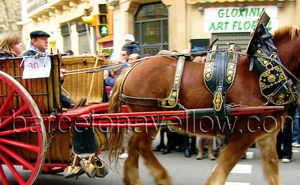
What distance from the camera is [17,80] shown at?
3977mm

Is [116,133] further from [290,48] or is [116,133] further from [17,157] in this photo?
[290,48]

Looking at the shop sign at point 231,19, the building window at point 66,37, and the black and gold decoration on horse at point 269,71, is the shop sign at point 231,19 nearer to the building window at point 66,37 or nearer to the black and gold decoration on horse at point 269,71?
the black and gold decoration on horse at point 269,71

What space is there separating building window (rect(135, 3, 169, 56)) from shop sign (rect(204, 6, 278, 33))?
184 centimetres

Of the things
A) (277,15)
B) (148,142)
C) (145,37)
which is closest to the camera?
(148,142)

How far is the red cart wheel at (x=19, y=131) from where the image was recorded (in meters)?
3.73

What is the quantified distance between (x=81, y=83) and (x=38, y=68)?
1263 mm

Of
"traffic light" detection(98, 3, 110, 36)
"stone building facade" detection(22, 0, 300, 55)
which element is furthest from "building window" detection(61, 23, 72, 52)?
"traffic light" detection(98, 3, 110, 36)

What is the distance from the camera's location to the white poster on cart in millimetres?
3797

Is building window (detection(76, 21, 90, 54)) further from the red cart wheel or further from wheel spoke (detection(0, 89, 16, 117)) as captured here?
wheel spoke (detection(0, 89, 16, 117))

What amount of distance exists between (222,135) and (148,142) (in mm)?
944

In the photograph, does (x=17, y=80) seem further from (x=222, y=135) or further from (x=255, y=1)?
(x=255, y=1)

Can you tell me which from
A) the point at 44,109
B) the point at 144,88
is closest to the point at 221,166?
the point at 144,88

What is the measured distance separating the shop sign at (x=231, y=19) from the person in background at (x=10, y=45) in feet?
27.9

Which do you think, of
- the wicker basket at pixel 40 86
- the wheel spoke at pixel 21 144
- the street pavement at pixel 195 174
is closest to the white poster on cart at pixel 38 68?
the wicker basket at pixel 40 86
